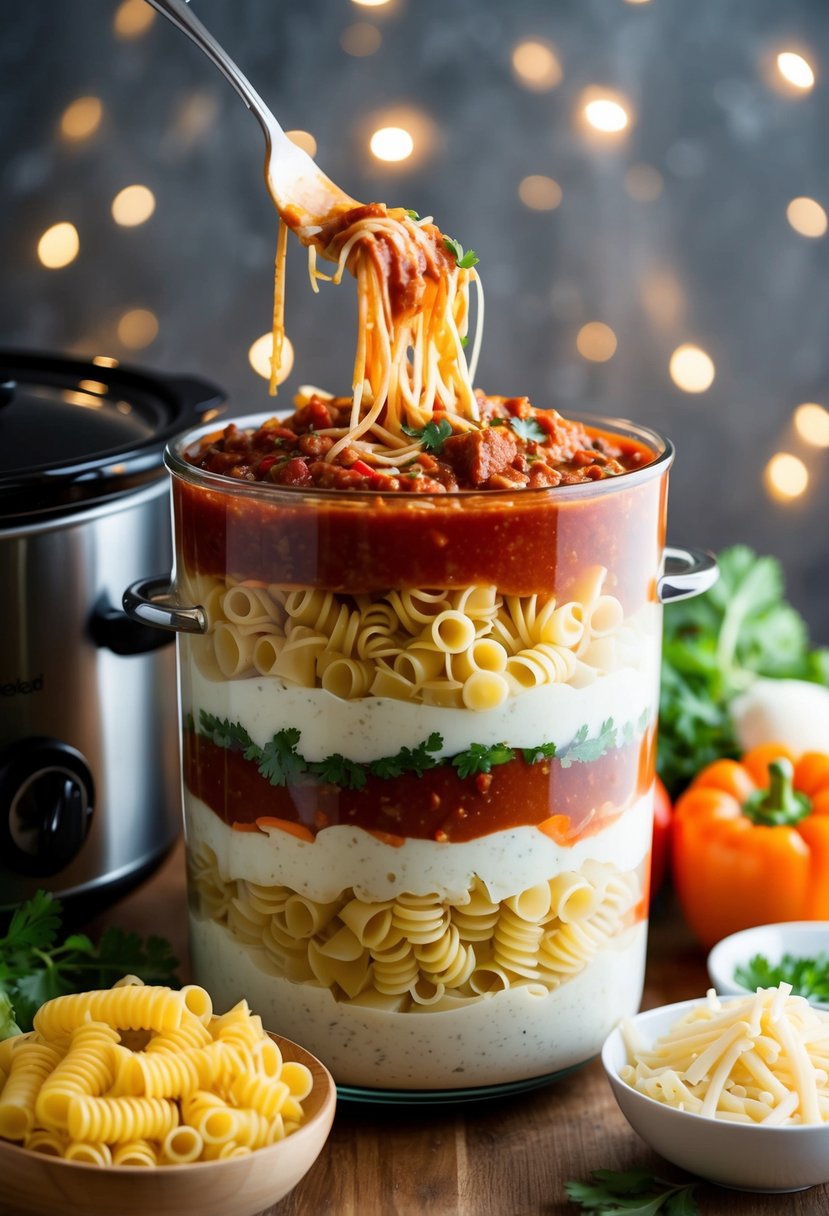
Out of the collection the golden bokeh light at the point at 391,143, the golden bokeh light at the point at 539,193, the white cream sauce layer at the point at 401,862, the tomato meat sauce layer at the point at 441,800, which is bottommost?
the white cream sauce layer at the point at 401,862

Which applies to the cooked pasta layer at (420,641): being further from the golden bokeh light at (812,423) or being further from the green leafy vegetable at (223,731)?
the golden bokeh light at (812,423)

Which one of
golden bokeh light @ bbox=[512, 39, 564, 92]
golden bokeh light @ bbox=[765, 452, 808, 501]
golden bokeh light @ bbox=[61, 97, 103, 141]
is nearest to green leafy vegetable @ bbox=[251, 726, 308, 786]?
golden bokeh light @ bbox=[61, 97, 103, 141]

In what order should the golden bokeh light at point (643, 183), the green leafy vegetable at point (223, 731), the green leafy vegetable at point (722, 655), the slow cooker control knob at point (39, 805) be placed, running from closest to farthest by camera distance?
the green leafy vegetable at point (223, 731), the slow cooker control knob at point (39, 805), the green leafy vegetable at point (722, 655), the golden bokeh light at point (643, 183)

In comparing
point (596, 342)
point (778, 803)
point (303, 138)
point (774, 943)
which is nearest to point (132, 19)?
point (303, 138)

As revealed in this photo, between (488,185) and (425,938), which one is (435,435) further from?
(488,185)

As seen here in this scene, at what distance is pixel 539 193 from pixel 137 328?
0.61 metres

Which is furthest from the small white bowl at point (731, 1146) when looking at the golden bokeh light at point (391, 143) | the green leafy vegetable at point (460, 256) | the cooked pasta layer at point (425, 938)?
the golden bokeh light at point (391, 143)

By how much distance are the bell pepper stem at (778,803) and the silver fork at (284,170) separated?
0.81 metres

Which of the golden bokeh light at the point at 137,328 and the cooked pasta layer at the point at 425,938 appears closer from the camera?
the cooked pasta layer at the point at 425,938

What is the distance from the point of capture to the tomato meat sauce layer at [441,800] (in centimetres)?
118

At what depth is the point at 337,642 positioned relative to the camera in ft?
3.76

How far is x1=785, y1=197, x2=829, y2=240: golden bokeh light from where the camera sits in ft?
7.04

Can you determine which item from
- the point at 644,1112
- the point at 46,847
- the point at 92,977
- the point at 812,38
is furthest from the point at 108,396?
the point at 812,38

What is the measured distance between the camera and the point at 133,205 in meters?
1.99
